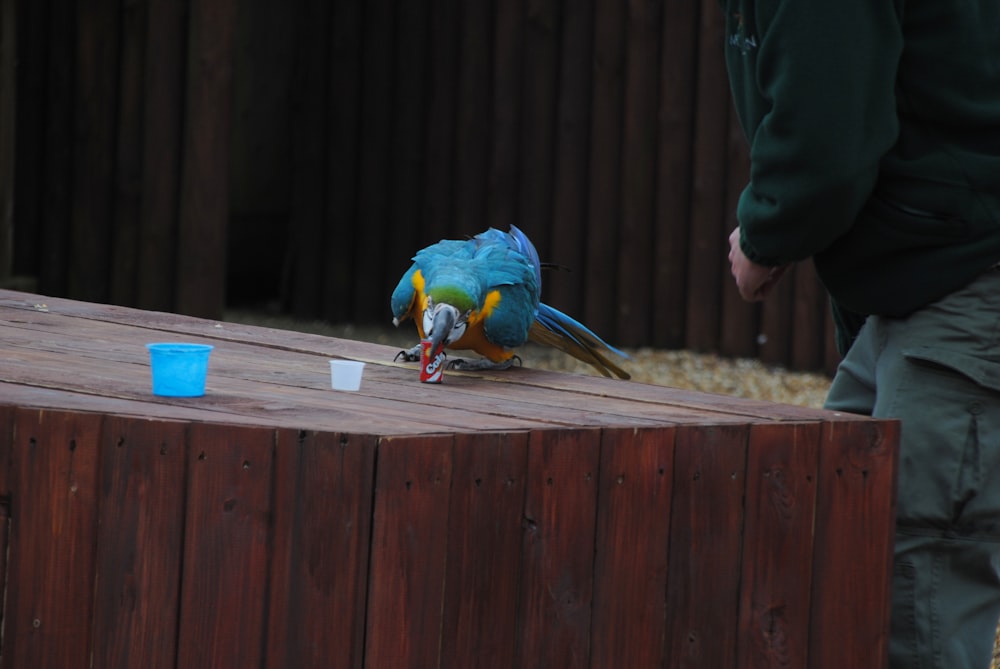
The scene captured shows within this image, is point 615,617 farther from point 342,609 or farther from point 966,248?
point 966,248

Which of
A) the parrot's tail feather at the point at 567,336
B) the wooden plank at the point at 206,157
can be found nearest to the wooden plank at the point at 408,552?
the parrot's tail feather at the point at 567,336

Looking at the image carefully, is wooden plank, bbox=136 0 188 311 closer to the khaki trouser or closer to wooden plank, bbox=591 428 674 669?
wooden plank, bbox=591 428 674 669

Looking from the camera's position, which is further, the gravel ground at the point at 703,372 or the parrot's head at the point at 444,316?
the gravel ground at the point at 703,372

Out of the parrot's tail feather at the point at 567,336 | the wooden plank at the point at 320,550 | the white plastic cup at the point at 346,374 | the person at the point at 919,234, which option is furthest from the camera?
the parrot's tail feather at the point at 567,336

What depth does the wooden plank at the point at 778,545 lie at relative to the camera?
87.4 inches

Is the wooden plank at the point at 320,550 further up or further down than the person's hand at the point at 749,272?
further down

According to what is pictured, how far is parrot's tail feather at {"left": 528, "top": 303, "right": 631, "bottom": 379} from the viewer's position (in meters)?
3.22

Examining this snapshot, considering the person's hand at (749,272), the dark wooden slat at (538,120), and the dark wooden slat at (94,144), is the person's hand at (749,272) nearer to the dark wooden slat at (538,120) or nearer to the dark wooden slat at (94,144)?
the dark wooden slat at (94,144)

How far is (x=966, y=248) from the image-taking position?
2146 millimetres

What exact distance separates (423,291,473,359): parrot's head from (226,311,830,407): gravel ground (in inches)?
141

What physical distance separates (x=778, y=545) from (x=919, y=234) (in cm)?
58

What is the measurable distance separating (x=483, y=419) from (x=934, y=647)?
2.79 feet

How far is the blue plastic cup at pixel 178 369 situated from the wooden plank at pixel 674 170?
5371 mm

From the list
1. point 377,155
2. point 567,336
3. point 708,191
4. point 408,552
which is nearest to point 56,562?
point 408,552
